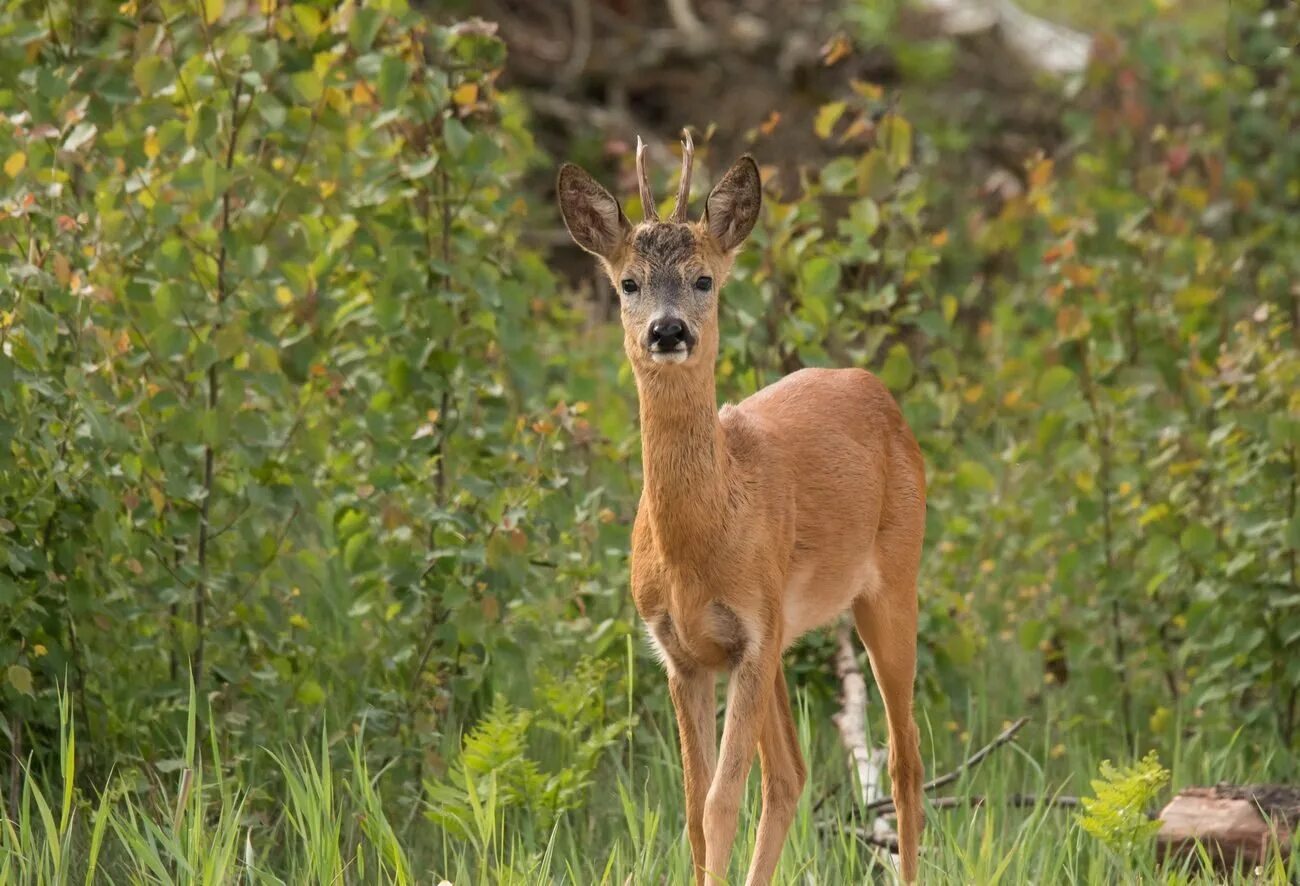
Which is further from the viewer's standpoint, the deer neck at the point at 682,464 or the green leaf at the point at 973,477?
the green leaf at the point at 973,477

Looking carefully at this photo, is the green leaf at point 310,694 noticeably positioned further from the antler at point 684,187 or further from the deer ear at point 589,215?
the antler at point 684,187

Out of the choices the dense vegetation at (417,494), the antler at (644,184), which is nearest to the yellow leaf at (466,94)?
the dense vegetation at (417,494)

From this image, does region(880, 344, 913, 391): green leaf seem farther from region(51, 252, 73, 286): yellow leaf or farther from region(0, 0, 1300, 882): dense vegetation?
region(51, 252, 73, 286): yellow leaf

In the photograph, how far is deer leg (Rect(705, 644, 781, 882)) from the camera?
457cm

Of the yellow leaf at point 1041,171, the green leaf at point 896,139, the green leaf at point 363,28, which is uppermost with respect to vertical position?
the green leaf at point 363,28

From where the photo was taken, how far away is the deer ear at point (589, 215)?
16.1 feet

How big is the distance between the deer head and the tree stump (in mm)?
1760

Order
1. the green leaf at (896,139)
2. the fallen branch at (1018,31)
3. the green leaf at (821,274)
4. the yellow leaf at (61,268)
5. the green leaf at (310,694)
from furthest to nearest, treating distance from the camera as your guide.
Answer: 1. the fallen branch at (1018,31)
2. the green leaf at (896,139)
3. the green leaf at (821,274)
4. the green leaf at (310,694)
5. the yellow leaf at (61,268)

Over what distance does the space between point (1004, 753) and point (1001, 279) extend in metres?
5.04

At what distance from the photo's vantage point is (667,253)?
4.75 metres

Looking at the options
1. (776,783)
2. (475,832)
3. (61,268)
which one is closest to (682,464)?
Result: (776,783)

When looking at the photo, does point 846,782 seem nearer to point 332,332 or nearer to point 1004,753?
point 1004,753

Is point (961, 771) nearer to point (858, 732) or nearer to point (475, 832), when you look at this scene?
point (858, 732)

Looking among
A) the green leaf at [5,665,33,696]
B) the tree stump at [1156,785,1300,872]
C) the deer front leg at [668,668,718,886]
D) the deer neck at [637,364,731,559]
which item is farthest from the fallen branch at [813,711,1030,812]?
the green leaf at [5,665,33,696]
